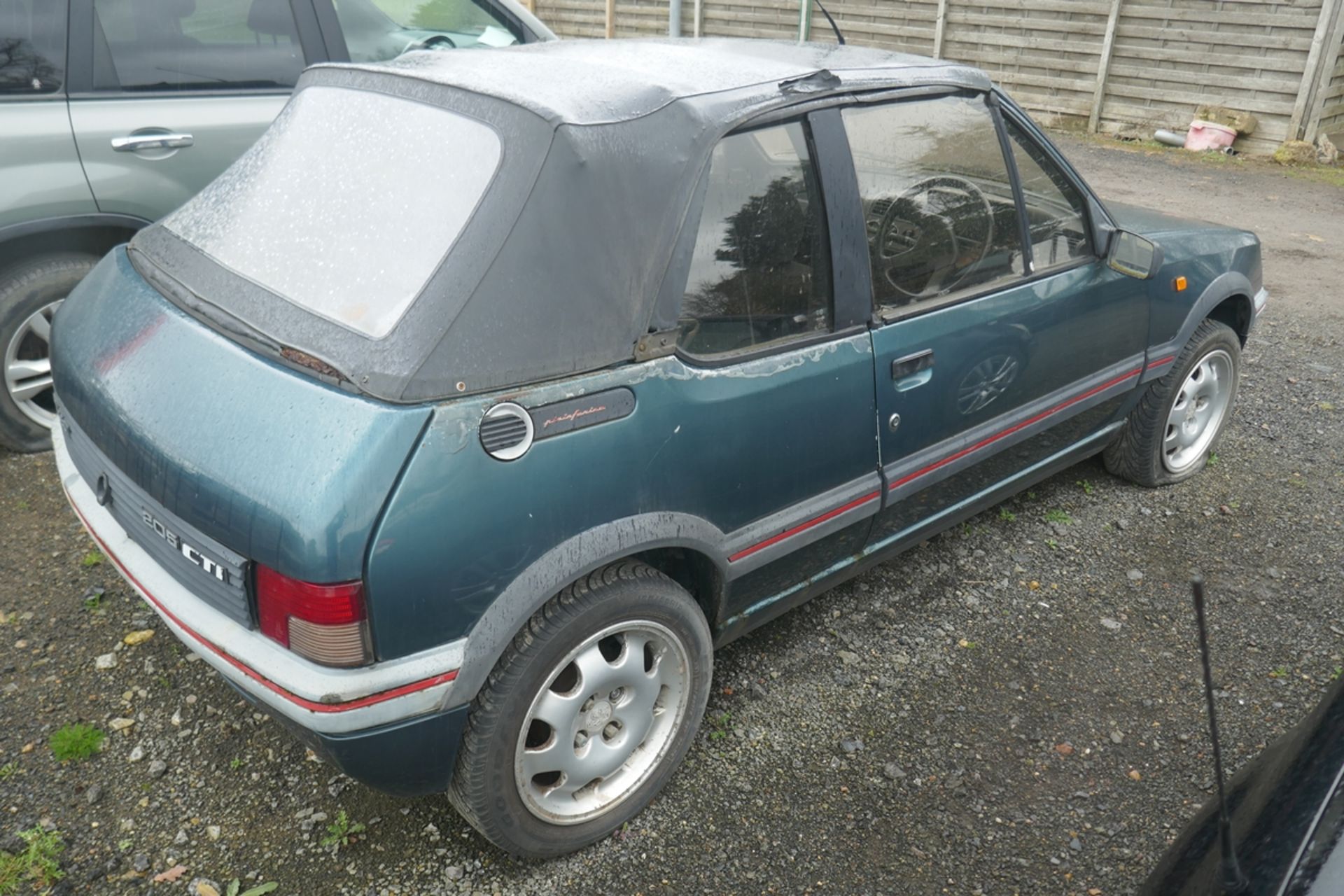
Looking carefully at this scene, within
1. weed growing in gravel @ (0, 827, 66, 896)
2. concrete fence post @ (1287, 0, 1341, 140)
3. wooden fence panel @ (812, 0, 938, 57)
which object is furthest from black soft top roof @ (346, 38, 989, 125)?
wooden fence panel @ (812, 0, 938, 57)

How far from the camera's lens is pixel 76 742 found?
2834 millimetres

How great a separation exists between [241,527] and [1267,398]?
5.15 metres

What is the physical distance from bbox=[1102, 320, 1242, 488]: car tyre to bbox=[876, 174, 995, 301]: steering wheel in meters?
1.40

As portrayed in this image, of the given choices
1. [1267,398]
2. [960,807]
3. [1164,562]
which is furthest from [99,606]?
[1267,398]

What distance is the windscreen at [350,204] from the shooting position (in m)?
2.22

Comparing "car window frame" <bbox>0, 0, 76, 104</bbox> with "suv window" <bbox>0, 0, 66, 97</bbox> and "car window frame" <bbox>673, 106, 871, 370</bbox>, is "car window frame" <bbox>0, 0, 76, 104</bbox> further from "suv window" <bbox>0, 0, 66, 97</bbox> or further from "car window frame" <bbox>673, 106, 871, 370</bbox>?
"car window frame" <bbox>673, 106, 871, 370</bbox>

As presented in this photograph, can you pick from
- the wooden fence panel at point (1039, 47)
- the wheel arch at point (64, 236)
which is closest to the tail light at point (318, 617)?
the wheel arch at point (64, 236)

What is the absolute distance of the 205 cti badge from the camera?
6.67 feet

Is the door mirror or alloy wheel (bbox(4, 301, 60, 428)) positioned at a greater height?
the door mirror

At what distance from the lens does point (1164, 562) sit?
12.7 ft

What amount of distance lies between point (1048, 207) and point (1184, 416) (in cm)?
145

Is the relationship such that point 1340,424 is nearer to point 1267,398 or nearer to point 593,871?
point 1267,398

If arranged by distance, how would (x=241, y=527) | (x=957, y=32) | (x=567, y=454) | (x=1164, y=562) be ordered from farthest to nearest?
(x=957, y=32) → (x=1164, y=562) → (x=567, y=454) → (x=241, y=527)

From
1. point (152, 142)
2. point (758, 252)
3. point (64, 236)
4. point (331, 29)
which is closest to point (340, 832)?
point (758, 252)
